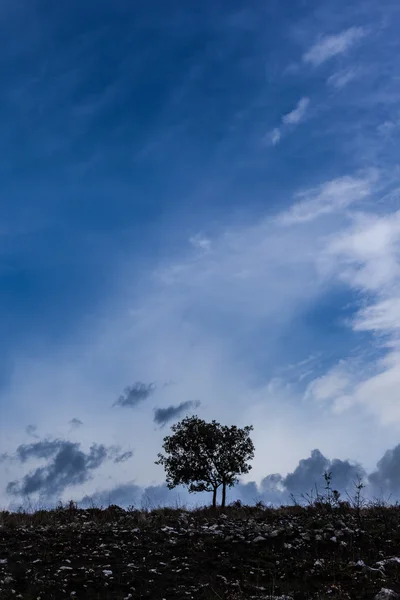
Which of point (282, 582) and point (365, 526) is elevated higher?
point (365, 526)

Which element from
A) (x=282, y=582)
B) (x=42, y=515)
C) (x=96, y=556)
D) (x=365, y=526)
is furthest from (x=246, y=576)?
(x=42, y=515)

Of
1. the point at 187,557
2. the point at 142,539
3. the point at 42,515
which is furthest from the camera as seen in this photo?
the point at 42,515

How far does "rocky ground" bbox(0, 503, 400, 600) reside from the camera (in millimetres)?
12766

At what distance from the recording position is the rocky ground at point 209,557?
1277 cm

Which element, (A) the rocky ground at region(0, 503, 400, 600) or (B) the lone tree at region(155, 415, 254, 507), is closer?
(A) the rocky ground at region(0, 503, 400, 600)

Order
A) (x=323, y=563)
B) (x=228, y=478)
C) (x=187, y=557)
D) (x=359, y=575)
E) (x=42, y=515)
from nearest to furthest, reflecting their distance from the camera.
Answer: (x=359, y=575), (x=323, y=563), (x=187, y=557), (x=42, y=515), (x=228, y=478)

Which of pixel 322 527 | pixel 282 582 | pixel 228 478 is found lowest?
pixel 282 582

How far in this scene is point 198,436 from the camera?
144 ft

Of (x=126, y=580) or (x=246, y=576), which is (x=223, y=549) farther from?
(x=126, y=580)

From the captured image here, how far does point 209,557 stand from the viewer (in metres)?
15.5

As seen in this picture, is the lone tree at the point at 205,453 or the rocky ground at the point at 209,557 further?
the lone tree at the point at 205,453

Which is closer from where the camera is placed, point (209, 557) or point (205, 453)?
point (209, 557)

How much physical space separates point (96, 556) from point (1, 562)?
2.71m

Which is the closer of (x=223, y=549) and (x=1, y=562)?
(x=1, y=562)
